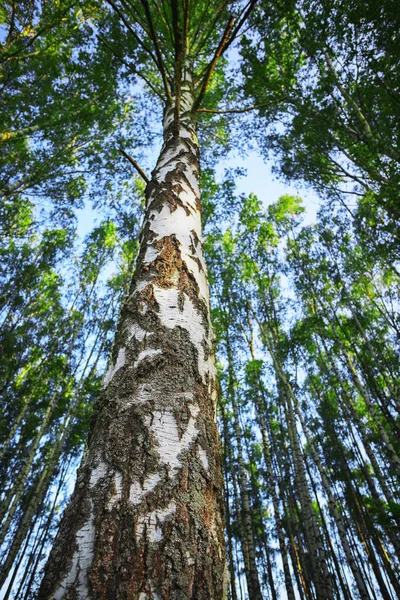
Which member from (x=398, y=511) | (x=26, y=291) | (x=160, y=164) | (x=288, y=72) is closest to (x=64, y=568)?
(x=160, y=164)

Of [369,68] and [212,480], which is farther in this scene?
[369,68]

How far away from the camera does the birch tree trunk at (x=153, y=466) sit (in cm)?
61

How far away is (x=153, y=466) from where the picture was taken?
2.46 ft

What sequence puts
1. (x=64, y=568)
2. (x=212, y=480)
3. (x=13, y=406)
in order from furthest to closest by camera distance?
(x=13, y=406)
(x=212, y=480)
(x=64, y=568)

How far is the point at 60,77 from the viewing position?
9.48m

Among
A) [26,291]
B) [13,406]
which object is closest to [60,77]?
[26,291]

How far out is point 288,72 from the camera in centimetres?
930

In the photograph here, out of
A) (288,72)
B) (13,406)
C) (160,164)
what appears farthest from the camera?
(13,406)

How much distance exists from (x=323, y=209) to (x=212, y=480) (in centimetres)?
1411

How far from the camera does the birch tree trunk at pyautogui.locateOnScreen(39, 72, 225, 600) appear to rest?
1.99 feet

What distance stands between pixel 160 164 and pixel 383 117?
8150 mm

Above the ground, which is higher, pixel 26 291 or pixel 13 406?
pixel 26 291

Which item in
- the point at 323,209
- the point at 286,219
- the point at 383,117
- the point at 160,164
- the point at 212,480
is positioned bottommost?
the point at 212,480

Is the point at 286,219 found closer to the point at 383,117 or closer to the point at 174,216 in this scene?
the point at 383,117
